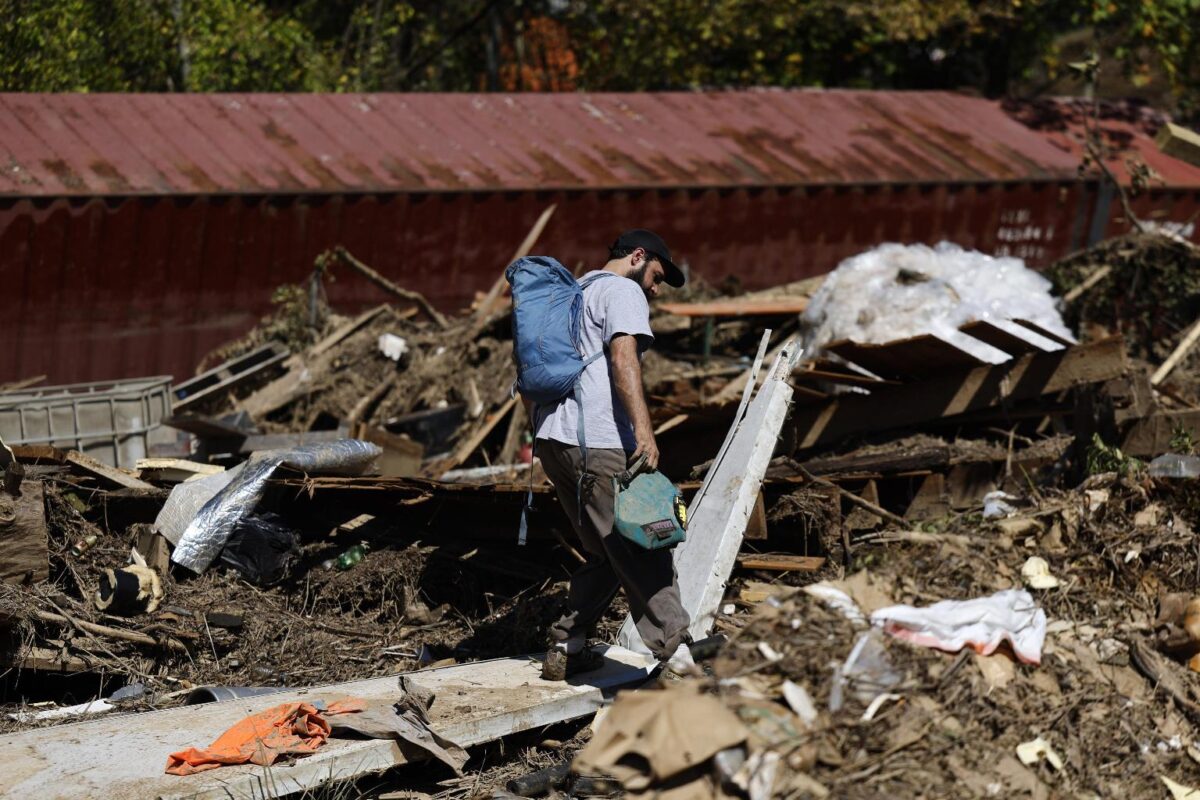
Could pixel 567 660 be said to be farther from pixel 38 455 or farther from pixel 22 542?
pixel 38 455

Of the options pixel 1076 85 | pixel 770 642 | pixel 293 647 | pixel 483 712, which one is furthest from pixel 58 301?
pixel 1076 85

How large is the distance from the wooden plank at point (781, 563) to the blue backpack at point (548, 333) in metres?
1.65

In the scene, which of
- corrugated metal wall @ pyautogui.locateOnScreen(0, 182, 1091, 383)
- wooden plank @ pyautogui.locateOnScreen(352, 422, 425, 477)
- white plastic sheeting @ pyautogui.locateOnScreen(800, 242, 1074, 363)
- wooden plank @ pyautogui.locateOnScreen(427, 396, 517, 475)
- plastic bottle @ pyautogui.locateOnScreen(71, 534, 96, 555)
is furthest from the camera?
corrugated metal wall @ pyautogui.locateOnScreen(0, 182, 1091, 383)

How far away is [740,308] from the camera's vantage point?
422 inches

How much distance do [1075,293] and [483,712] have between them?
6.27 metres

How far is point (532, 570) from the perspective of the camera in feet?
21.5

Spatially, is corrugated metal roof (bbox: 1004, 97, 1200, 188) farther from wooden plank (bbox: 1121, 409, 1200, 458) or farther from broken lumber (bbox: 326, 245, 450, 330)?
wooden plank (bbox: 1121, 409, 1200, 458)

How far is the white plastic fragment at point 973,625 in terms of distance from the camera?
392 cm

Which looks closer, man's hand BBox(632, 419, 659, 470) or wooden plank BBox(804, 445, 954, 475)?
man's hand BBox(632, 419, 659, 470)

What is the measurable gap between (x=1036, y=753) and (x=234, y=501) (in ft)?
13.5

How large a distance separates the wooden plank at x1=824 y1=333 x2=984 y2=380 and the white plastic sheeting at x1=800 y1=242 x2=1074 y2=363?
691mm

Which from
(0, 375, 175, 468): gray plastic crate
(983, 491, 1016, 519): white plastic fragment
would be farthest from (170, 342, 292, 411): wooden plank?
(983, 491, 1016, 519): white plastic fragment

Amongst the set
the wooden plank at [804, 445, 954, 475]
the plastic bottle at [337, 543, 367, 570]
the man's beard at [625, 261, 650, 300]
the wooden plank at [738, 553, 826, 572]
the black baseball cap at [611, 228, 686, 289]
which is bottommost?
the plastic bottle at [337, 543, 367, 570]

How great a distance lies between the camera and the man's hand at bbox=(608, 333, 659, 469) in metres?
4.68
